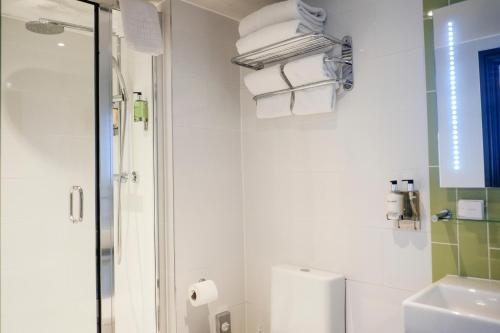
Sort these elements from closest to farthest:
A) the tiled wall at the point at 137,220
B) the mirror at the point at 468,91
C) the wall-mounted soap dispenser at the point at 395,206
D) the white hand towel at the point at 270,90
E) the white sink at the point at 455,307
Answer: the white sink at the point at 455,307 → the mirror at the point at 468,91 → the wall-mounted soap dispenser at the point at 395,206 → the white hand towel at the point at 270,90 → the tiled wall at the point at 137,220

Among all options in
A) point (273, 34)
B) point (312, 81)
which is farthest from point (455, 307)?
point (273, 34)

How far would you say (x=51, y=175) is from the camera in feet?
5.52

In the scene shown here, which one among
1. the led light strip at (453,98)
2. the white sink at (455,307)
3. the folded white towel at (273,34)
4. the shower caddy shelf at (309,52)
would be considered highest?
the folded white towel at (273,34)

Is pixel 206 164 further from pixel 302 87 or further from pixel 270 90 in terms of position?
pixel 302 87

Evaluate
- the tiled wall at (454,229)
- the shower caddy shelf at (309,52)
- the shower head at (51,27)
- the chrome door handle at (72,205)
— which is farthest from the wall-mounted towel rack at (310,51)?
the chrome door handle at (72,205)

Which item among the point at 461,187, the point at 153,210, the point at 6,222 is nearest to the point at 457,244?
the point at 461,187

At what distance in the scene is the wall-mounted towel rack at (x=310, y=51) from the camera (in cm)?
167

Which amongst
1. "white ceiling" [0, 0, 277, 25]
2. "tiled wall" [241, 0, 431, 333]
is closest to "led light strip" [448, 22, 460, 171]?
"tiled wall" [241, 0, 431, 333]

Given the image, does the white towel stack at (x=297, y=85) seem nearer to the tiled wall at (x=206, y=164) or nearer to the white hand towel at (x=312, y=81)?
the white hand towel at (x=312, y=81)

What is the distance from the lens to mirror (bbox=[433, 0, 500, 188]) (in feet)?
4.36

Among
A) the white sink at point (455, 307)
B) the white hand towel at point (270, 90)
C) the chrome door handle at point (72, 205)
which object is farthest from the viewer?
the white hand towel at point (270, 90)

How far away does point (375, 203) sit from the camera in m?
1.65

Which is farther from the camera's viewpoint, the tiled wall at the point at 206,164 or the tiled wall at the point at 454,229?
the tiled wall at the point at 206,164

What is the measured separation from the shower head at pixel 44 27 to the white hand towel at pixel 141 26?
0.34m
